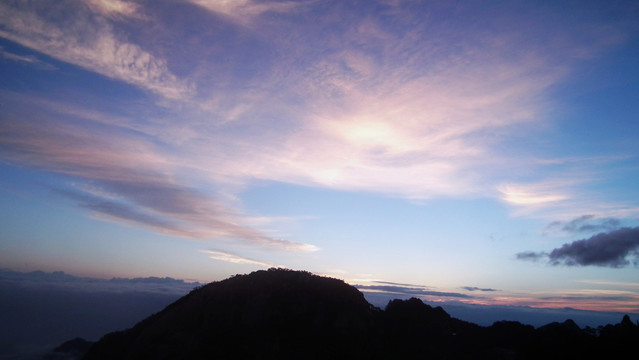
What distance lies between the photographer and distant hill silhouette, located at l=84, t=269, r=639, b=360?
6066 cm

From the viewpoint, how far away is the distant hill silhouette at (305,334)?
199 ft

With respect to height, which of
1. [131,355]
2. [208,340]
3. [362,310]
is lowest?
[131,355]

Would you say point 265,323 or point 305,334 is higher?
point 265,323

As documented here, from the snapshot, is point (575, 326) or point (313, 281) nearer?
point (313, 281)

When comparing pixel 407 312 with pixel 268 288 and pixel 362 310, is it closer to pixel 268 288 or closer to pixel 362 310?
pixel 362 310

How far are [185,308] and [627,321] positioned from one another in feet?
331

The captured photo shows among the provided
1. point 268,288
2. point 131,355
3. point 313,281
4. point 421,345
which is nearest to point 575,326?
point 421,345

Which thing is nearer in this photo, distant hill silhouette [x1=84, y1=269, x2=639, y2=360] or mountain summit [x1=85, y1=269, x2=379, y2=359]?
mountain summit [x1=85, y1=269, x2=379, y2=359]

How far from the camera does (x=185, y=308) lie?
234 feet

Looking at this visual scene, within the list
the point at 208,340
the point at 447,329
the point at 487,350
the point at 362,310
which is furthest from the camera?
the point at 447,329

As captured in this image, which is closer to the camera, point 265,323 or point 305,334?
point 305,334

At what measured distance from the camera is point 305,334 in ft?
206

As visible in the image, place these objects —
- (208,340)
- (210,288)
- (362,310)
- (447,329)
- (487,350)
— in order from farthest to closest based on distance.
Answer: (447,329)
(487,350)
(210,288)
(362,310)
(208,340)

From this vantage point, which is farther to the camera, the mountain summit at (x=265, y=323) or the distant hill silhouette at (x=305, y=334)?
the distant hill silhouette at (x=305, y=334)
